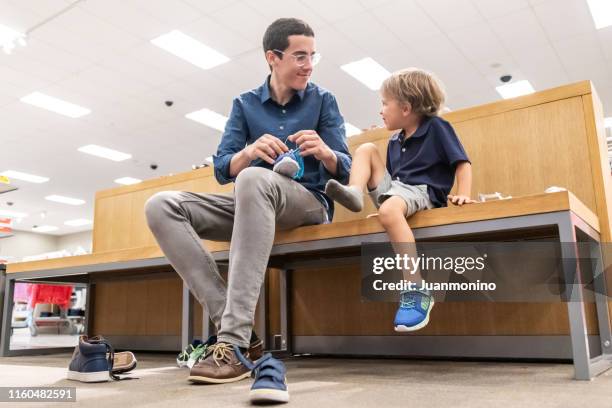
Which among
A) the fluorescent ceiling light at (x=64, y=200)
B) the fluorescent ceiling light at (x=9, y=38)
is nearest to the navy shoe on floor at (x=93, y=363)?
the fluorescent ceiling light at (x=9, y=38)

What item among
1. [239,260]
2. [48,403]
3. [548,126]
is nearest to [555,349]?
[548,126]

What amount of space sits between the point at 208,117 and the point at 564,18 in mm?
4210

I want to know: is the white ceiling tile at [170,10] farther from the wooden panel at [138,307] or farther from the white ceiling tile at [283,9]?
the wooden panel at [138,307]

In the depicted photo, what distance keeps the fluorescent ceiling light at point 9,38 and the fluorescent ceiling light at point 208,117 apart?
2.34 metres

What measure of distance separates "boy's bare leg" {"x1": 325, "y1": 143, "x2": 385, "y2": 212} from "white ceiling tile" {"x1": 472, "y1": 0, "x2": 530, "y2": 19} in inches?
135

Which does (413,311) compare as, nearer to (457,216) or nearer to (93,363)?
(457,216)

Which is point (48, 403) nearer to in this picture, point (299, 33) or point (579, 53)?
point (299, 33)

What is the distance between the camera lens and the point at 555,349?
151 centimetres

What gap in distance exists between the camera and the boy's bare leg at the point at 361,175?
137cm

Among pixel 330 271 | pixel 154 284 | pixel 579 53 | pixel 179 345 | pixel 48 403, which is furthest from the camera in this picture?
pixel 579 53

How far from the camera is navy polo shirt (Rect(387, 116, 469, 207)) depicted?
1.46 m

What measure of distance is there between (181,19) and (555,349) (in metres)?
4.04

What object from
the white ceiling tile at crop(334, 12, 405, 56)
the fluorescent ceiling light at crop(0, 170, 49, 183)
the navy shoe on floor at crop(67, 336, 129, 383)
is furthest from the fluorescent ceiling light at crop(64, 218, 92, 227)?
the navy shoe on floor at crop(67, 336, 129, 383)

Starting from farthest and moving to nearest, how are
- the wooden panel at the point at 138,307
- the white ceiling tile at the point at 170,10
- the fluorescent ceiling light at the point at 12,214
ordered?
the fluorescent ceiling light at the point at 12,214 → the white ceiling tile at the point at 170,10 → the wooden panel at the point at 138,307
